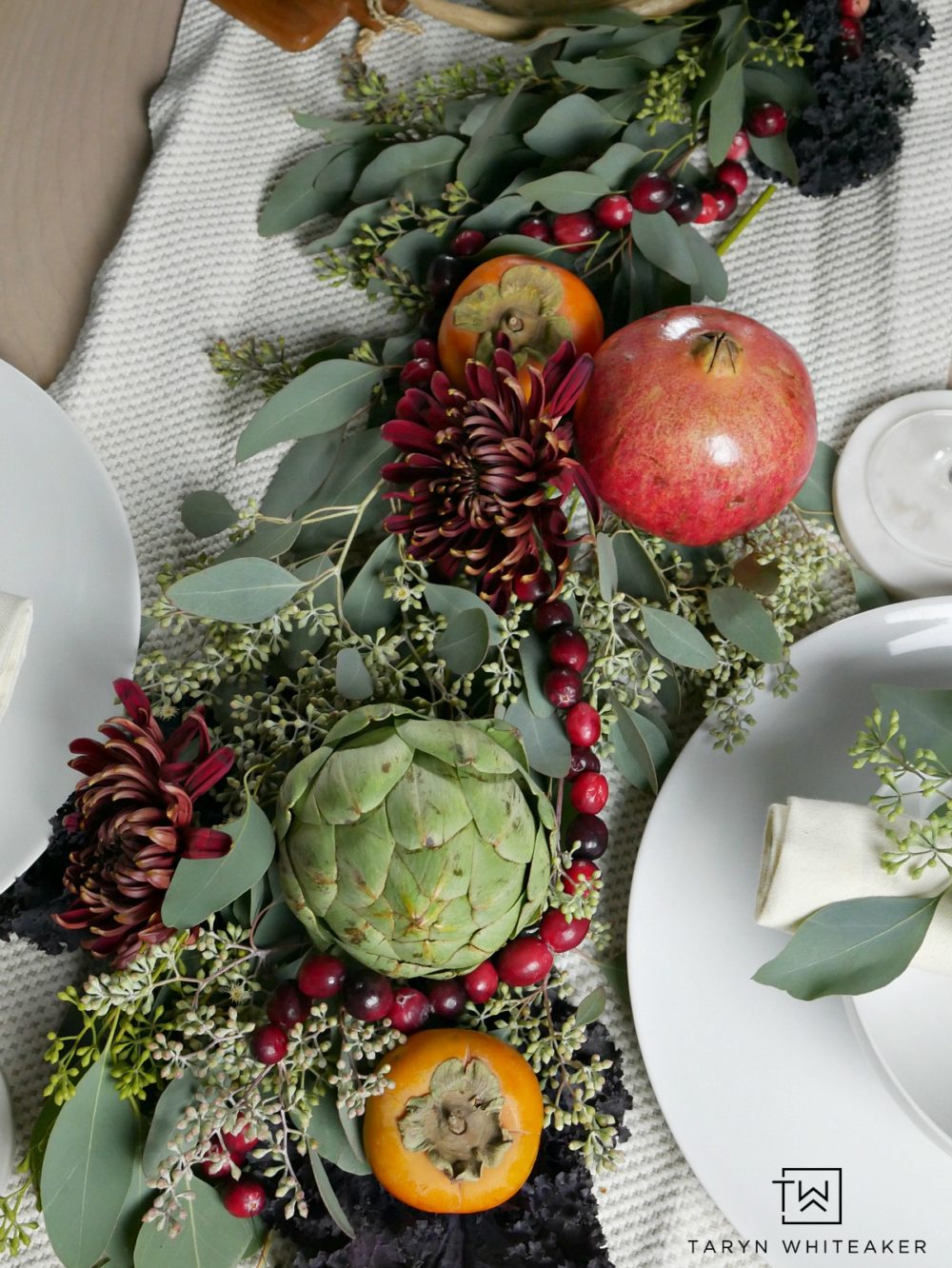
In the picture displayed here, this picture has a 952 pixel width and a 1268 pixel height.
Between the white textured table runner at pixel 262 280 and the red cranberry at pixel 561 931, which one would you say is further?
the white textured table runner at pixel 262 280

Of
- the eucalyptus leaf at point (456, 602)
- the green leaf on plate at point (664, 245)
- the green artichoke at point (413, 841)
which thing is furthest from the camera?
the green leaf on plate at point (664, 245)

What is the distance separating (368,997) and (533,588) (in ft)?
0.92

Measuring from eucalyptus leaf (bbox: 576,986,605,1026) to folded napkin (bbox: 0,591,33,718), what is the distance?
17.1 inches

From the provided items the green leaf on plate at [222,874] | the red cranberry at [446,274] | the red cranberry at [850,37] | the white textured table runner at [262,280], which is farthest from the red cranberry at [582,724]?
the red cranberry at [850,37]

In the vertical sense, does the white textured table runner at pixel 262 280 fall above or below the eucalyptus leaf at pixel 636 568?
above

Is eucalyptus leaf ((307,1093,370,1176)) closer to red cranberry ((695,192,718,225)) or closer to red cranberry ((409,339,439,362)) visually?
red cranberry ((409,339,439,362))

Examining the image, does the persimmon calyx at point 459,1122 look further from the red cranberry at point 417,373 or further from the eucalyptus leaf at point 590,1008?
the red cranberry at point 417,373

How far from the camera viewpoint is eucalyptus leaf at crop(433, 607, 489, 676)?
0.65m

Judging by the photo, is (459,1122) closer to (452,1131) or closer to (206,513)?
(452,1131)

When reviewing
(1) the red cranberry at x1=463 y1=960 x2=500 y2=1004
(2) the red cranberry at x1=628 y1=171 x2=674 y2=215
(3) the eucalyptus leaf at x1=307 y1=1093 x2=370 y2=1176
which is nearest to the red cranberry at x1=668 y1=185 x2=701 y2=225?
(2) the red cranberry at x1=628 y1=171 x2=674 y2=215

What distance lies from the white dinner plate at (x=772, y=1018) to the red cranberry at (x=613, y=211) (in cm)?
35

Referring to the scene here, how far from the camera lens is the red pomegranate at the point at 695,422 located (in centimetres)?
65

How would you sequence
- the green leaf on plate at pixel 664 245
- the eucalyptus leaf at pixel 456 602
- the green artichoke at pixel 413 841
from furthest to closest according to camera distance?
1. the green leaf on plate at pixel 664 245
2. the eucalyptus leaf at pixel 456 602
3. the green artichoke at pixel 413 841

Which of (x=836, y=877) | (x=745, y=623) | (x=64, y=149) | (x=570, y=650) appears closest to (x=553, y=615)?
(x=570, y=650)
